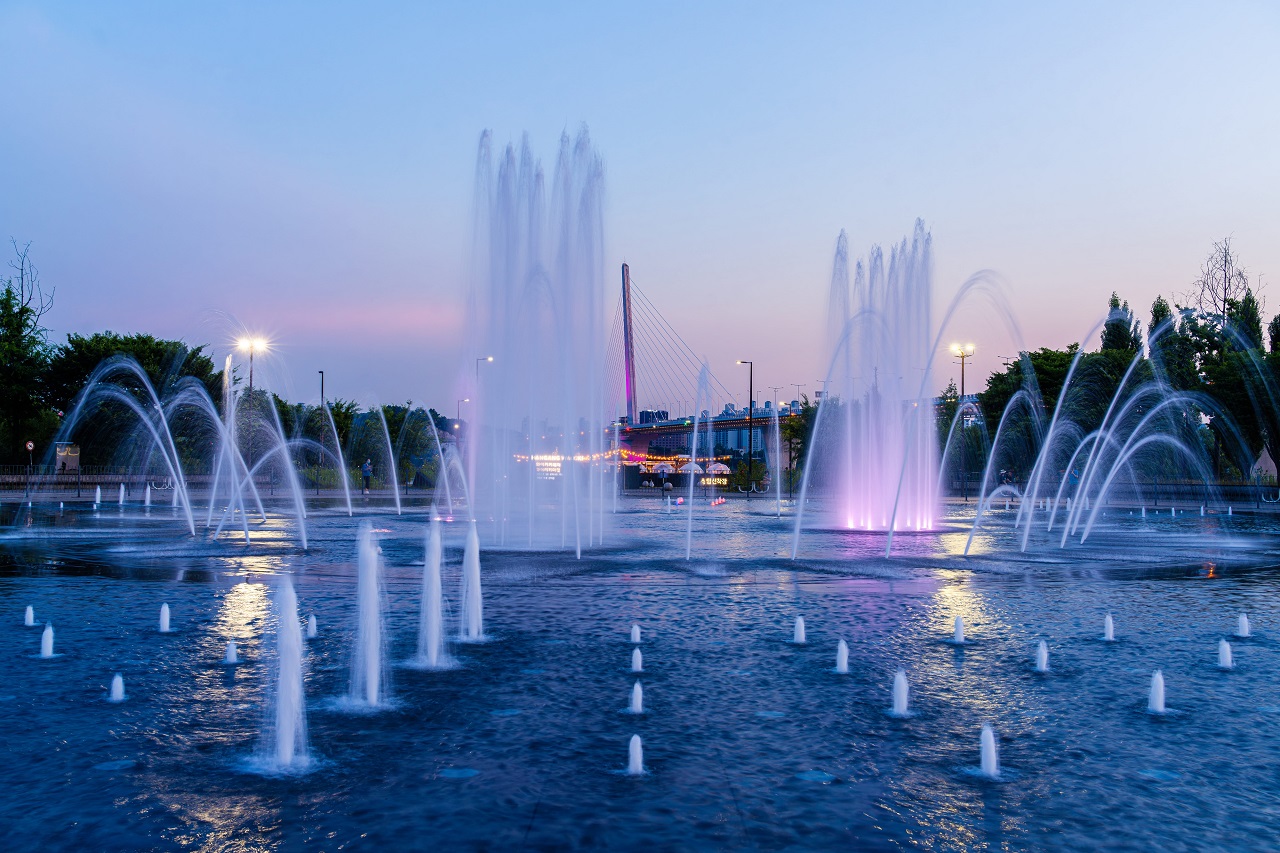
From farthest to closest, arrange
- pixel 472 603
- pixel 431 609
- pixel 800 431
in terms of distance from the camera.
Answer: pixel 800 431 < pixel 472 603 < pixel 431 609

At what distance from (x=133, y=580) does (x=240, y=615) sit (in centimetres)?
538

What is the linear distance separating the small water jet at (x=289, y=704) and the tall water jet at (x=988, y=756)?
16.2 ft

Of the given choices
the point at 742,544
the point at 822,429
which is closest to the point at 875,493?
the point at 742,544

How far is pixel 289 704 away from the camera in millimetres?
7703

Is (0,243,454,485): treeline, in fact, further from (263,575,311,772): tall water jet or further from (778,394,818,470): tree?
(263,575,311,772): tall water jet

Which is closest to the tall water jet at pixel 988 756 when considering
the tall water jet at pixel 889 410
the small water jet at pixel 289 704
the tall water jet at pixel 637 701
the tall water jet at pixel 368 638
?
the tall water jet at pixel 637 701

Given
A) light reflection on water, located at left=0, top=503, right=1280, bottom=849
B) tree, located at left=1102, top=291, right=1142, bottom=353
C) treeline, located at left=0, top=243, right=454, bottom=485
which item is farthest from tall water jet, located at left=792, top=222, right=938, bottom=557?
tree, located at left=1102, top=291, right=1142, bottom=353

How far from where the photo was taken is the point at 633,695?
9031 mm

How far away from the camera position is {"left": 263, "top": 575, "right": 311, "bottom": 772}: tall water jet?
7.51 metres

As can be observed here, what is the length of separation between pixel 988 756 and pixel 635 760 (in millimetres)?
2546

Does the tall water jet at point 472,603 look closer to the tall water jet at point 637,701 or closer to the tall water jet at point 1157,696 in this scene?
the tall water jet at point 637,701

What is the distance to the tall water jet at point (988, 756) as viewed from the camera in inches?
288

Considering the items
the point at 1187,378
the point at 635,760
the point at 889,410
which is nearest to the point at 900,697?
the point at 635,760

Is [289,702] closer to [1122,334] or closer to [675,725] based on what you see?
[675,725]
